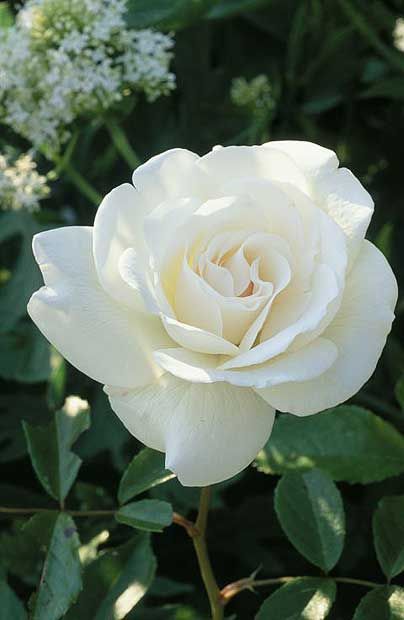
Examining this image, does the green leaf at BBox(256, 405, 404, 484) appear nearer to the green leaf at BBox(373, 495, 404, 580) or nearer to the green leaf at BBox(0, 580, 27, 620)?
the green leaf at BBox(373, 495, 404, 580)

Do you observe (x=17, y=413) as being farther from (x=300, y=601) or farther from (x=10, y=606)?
(x=300, y=601)

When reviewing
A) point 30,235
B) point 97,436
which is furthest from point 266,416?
point 30,235

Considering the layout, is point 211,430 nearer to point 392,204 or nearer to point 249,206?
point 249,206

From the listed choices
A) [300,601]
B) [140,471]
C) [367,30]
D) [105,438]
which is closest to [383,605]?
[300,601]

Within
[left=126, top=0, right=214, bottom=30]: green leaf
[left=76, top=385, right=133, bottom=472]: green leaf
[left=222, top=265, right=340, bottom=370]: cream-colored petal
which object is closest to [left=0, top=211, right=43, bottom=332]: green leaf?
[left=76, top=385, right=133, bottom=472]: green leaf

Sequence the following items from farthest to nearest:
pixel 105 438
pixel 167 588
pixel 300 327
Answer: pixel 105 438 → pixel 167 588 → pixel 300 327

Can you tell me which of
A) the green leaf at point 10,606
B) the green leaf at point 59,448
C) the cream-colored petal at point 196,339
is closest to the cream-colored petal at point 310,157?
the cream-colored petal at point 196,339

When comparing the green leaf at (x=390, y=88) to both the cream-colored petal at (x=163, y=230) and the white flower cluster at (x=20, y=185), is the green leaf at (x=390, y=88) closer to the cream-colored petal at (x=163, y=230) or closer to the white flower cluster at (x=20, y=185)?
the white flower cluster at (x=20, y=185)
